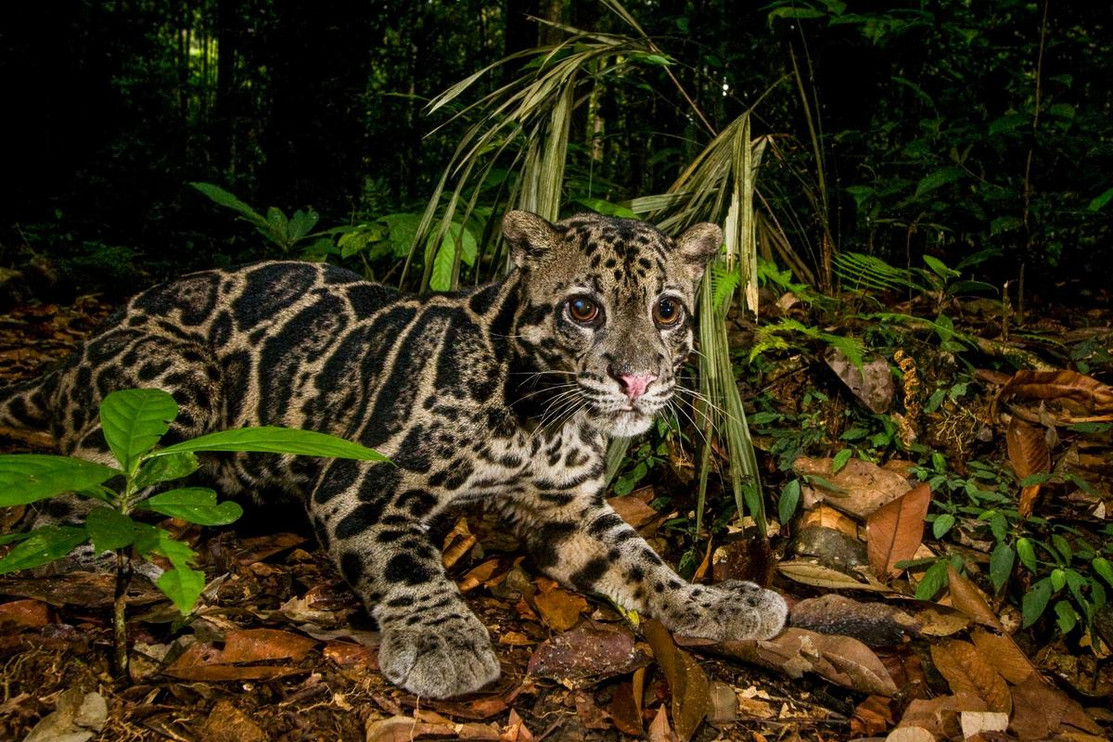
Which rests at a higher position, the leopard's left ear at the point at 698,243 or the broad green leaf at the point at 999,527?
the leopard's left ear at the point at 698,243

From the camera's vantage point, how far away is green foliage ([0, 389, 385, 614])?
1.89 meters

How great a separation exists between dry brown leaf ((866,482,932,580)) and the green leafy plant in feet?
8.19

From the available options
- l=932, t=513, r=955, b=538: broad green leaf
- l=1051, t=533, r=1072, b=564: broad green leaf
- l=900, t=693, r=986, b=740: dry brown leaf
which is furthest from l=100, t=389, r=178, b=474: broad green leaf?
l=1051, t=533, r=1072, b=564: broad green leaf

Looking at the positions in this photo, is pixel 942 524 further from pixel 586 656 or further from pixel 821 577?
pixel 586 656

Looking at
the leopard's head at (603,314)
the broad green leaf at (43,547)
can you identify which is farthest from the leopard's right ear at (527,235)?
the broad green leaf at (43,547)

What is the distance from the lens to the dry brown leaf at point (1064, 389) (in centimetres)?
418

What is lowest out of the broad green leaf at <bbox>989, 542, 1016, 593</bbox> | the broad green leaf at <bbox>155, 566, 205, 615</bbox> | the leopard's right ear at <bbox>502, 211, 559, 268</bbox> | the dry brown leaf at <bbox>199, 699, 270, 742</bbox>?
the dry brown leaf at <bbox>199, 699, 270, 742</bbox>

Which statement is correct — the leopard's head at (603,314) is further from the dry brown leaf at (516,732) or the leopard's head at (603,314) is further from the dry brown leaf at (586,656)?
the dry brown leaf at (516,732)

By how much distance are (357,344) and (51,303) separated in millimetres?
5523

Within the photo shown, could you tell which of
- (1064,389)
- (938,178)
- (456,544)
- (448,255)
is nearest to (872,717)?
(456,544)

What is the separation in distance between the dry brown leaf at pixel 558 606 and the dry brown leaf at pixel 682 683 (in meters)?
0.37

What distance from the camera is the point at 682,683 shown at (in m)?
2.74

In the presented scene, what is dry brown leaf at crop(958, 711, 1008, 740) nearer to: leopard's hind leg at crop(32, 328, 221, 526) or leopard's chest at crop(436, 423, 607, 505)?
leopard's chest at crop(436, 423, 607, 505)

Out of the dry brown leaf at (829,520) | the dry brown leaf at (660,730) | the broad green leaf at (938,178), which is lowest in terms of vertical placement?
the dry brown leaf at (660,730)
